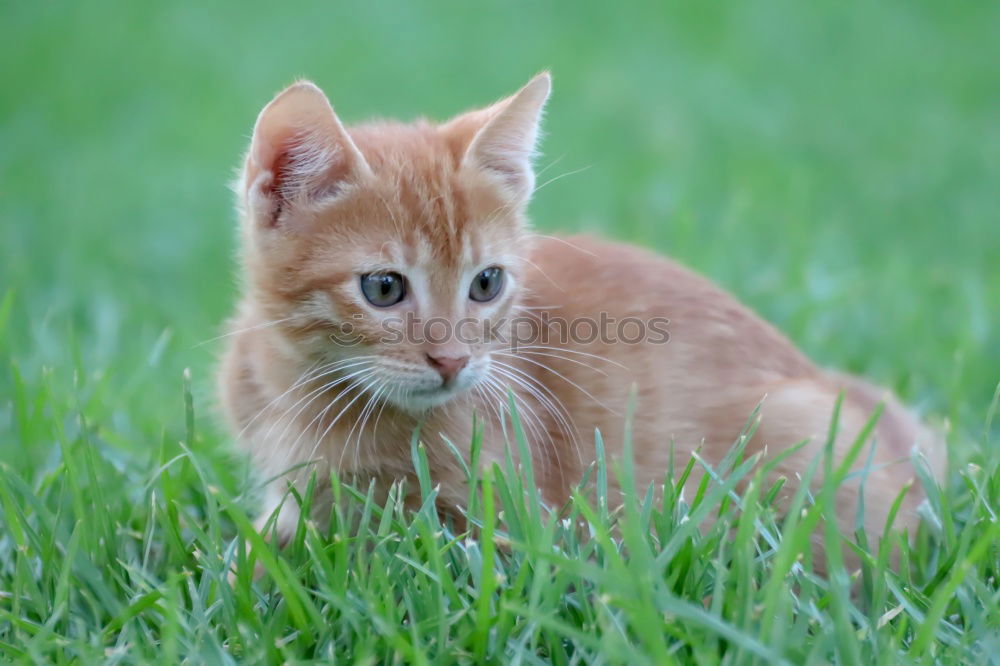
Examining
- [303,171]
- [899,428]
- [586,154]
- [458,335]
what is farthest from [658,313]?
[586,154]

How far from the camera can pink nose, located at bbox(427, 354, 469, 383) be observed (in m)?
2.05

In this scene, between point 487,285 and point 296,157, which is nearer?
point 296,157

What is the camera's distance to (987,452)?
2.49 meters

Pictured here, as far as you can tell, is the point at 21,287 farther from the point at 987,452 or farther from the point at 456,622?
the point at 987,452

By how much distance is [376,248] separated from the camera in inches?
82.4

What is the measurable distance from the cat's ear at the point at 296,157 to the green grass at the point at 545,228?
1.84 feet

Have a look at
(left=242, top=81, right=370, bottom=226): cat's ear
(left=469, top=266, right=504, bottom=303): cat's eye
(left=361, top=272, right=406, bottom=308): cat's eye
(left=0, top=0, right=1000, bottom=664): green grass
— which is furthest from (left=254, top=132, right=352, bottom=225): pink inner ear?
(left=0, top=0, right=1000, bottom=664): green grass

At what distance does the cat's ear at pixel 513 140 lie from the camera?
2.21 metres

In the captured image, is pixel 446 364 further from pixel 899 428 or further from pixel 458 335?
pixel 899 428

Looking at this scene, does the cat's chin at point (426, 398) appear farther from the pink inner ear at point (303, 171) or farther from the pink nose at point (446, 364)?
the pink inner ear at point (303, 171)

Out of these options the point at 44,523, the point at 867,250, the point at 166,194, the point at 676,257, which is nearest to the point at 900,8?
the point at 867,250

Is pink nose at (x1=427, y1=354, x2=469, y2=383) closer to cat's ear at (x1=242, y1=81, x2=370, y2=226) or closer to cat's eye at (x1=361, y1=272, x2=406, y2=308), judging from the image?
cat's eye at (x1=361, y1=272, x2=406, y2=308)

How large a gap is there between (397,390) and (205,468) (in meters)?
0.60

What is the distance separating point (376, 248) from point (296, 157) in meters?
0.26
